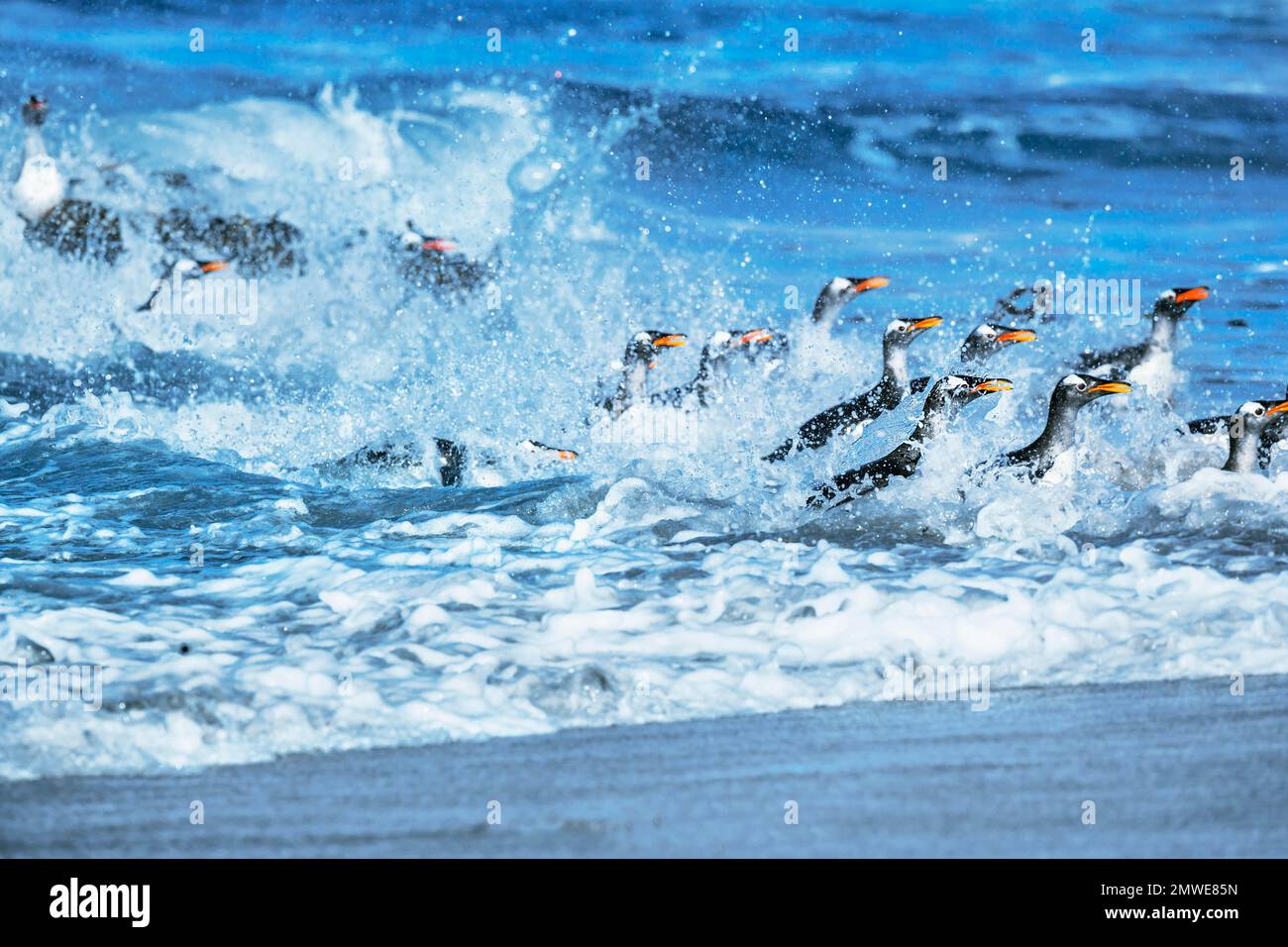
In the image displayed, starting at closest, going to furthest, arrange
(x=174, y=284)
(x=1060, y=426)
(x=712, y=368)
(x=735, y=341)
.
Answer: (x=1060, y=426) → (x=712, y=368) → (x=735, y=341) → (x=174, y=284)

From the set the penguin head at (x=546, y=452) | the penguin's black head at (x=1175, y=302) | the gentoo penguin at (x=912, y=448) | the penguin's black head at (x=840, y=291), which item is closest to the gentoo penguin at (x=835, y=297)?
the penguin's black head at (x=840, y=291)

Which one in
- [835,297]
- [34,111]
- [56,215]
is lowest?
[835,297]

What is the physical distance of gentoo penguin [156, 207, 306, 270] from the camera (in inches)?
723

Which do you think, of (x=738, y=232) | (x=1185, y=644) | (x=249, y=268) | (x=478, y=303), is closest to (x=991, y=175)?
(x=738, y=232)

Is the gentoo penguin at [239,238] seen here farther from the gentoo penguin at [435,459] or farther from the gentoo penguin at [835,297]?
the gentoo penguin at [435,459]

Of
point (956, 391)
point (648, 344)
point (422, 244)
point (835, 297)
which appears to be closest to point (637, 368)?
point (648, 344)

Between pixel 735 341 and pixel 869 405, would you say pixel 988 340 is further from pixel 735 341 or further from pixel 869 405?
pixel 735 341

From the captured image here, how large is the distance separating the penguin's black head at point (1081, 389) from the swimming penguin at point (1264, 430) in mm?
811

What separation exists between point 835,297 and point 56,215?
8.32m

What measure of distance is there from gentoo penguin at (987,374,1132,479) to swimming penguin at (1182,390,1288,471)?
2.94 feet

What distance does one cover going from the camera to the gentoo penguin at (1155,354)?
1313 centimetres

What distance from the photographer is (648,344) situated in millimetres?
13945

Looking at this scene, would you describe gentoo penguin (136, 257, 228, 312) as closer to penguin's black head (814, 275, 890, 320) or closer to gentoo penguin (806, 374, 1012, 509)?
penguin's black head (814, 275, 890, 320)

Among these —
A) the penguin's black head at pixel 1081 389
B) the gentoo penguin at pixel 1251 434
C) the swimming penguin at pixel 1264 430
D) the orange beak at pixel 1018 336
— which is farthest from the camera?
the orange beak at pixel 1018 336
